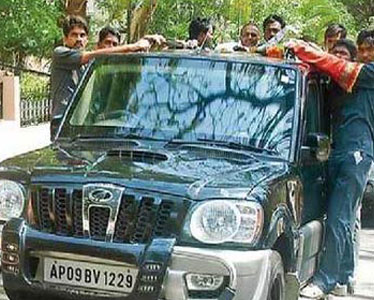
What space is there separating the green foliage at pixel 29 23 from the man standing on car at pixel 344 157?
459 inches

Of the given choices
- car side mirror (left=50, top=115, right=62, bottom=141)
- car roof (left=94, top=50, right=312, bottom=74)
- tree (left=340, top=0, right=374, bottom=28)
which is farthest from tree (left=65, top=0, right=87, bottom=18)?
tree (left=340, top=0, right=374, bottom=28)

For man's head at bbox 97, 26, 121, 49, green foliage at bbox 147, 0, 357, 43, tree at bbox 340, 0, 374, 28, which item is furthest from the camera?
tree at bbox 340, 0, 374, 28

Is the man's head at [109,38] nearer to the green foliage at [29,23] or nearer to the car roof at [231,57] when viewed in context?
the car roof at [231,57]

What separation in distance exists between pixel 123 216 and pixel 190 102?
136cm

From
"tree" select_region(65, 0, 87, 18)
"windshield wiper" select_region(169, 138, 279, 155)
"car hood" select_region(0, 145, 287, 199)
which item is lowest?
"car hood" select_region(0, 145, 287, 199)

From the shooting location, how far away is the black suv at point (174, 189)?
443 cm

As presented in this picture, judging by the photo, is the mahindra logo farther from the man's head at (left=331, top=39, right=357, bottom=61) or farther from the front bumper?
the man's head at (left=331, top=39, right=357, bottom=61)

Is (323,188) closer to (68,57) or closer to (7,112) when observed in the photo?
(68,57)

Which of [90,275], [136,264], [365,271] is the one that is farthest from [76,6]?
[136,264]

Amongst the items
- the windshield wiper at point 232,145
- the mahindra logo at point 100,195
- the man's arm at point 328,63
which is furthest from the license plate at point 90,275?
the man's arm at point 328,63

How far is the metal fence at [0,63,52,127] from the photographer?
748 inches

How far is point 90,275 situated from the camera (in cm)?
450

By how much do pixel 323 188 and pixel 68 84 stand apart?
8.22 ft

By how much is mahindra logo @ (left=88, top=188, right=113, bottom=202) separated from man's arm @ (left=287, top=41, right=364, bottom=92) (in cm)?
201
